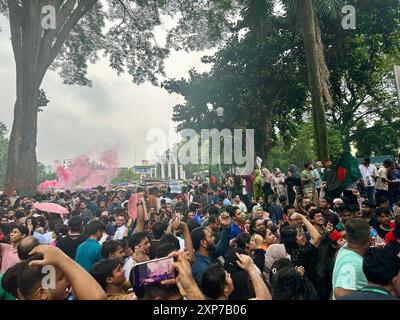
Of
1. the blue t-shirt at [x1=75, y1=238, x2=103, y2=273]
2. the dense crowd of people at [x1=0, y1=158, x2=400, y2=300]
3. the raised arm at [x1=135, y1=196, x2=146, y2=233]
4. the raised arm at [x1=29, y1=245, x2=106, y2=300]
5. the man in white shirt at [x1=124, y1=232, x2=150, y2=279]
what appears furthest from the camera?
the raised arm at [x1=135, y1=196, x2=146, y2=233]

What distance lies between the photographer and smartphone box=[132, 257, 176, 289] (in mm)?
2242

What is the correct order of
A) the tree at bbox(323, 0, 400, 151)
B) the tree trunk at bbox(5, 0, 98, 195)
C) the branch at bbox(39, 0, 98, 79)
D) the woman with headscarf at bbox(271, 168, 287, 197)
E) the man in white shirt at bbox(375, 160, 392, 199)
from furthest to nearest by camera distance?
the tree at bbox(323, 0, 400, 151)
the branch at bbox(39, 0, 98, 79)
the tree trunk at bbox(5, 0, 98, 195)
the woman with headscarf at bbox(271, 168, 287, 197)
the man in white shirt at bbox(375, 160, 392, 199)

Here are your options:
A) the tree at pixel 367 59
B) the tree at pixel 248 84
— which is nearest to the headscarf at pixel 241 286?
the tree at pixel 367 59

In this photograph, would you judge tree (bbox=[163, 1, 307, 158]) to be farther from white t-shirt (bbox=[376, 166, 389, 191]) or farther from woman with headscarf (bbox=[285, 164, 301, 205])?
white t-shirt (bbox=[376, 166, 389, 191])

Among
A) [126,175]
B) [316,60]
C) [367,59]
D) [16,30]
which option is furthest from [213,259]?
[126,175]

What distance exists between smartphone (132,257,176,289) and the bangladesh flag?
6.47 m

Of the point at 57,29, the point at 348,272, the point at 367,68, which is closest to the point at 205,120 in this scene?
the point at 57,29

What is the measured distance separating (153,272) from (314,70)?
31.7 ft

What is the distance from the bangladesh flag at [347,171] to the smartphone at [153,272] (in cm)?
647

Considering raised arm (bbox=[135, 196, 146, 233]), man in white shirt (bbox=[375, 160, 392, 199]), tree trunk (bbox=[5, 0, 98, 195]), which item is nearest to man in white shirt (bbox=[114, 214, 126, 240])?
raised arm (bbox=[135, 196, 146, 233])

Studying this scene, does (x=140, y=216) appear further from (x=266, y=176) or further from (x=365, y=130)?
(x=365, y=130)

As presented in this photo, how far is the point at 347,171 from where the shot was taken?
7.75 meters

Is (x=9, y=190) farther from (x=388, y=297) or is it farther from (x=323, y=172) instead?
(x=388, y=297)
